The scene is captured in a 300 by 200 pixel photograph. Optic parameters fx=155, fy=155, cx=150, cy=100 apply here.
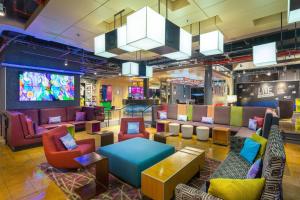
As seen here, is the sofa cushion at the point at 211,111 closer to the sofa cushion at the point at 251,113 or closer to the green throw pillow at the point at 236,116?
the green throw pillow at the point at 236,116

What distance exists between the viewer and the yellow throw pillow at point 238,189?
1202 millimetres

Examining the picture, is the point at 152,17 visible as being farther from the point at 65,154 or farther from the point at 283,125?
the point at 283,125

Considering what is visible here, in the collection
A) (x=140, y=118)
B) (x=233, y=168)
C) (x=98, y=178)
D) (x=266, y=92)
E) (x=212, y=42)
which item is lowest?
(x=98, y=178)

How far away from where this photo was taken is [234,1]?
107 inches

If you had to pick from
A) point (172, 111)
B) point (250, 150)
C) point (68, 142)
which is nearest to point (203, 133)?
point (172, 111)

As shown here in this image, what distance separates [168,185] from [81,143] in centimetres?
224

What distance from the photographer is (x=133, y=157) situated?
2648mm

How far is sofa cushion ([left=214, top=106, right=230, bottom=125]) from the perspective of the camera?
546cm

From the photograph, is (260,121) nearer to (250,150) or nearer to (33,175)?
(250,150)

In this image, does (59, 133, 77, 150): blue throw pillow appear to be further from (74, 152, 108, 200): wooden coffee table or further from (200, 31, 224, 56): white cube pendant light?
(200, 31, 224, 56): white cube pendant light

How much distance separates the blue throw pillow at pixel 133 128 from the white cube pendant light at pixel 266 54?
3353mm

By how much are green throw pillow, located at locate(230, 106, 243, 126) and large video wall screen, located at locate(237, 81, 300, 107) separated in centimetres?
446

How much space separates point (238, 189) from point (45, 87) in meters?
6.83

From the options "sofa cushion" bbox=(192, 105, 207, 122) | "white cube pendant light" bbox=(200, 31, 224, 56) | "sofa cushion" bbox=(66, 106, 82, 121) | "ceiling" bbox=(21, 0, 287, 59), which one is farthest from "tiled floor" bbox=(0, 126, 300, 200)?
"ceiling" bbox=(21, 0, 287, 59)
